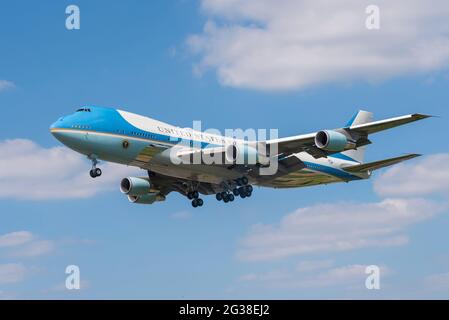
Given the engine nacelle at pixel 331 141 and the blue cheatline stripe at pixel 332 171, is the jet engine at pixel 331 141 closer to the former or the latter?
the engine nacelle at pixel 331 141

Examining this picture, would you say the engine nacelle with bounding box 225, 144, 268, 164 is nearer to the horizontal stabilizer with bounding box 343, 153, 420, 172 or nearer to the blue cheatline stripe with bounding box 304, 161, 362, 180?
the blue cheatline stripe with bounding box 304, 161, 362, 180

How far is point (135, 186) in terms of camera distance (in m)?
68.8

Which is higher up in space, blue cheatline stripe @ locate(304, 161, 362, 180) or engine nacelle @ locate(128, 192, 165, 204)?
blue cheatline stripe @ locate(304, 161, 362, 180)

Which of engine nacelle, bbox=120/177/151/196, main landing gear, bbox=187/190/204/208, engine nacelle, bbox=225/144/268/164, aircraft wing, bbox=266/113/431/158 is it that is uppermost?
aircraft wing, bbox=266/113/431/158

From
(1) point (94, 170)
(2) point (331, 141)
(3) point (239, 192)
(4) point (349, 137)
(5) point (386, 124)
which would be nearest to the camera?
(5) point (386, 124)

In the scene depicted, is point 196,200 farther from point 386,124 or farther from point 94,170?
point 386,124

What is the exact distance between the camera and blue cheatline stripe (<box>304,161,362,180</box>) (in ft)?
228

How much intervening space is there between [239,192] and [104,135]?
44.2 feet

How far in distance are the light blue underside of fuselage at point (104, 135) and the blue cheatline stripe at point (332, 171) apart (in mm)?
14785

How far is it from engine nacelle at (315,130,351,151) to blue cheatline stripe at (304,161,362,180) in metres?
10.1

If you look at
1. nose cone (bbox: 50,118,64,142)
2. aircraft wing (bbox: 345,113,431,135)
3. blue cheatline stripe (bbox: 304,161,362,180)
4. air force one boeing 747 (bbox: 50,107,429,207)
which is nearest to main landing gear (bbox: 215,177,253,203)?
air force one boeing 747 (bbox: 50,107,429,207)

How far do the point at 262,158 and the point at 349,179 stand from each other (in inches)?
505

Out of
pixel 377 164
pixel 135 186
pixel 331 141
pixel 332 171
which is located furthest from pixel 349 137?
pixel 135 186

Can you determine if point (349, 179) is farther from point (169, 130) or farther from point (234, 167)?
point (169, 130)
